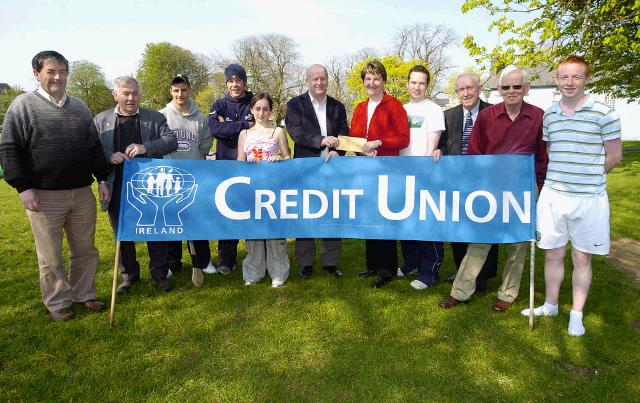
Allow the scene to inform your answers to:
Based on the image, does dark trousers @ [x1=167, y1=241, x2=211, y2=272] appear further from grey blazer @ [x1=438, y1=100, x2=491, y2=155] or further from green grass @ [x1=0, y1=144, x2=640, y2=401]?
grey blazer @ [x1=438, y1=100, x2=491, y2=155]

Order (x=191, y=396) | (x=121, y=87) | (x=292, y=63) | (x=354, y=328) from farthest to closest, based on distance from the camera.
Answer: (x=292, y=63), (x=121, y=87), (x=354, y=328), (x=191, y=396)

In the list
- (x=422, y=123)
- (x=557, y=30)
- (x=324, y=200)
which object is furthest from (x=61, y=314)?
(x=557, y=30)

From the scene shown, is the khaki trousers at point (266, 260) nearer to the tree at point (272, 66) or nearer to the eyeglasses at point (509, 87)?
the eyeglasses at point (509, 87)

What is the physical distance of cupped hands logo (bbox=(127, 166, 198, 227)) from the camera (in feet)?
14.2

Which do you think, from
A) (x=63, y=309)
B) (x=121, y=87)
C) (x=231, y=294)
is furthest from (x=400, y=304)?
(x=121, y=87)

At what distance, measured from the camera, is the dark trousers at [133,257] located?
4.77 metres

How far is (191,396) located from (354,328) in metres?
1.61

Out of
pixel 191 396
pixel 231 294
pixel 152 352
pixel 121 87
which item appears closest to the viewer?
pixel 191 396

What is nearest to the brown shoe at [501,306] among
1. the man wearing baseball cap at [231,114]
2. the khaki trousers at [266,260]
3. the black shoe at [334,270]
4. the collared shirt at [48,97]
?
the black shoe at [334,270]

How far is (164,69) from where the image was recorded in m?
66.2

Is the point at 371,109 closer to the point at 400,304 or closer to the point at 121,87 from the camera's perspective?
the point at 400,304

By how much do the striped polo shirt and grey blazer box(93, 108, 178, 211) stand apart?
152 inches

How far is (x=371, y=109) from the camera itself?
479 centimetres

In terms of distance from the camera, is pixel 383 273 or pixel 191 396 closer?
pixel 191 396
